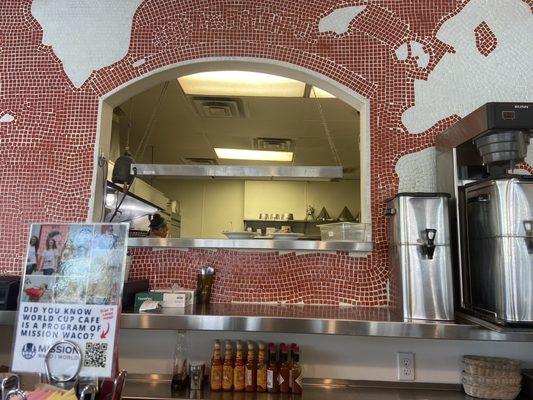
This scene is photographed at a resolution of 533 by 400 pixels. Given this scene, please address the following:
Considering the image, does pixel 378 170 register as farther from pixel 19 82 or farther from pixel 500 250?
pixel 19 82

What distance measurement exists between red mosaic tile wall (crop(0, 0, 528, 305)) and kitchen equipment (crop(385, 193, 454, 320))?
33 centimetres

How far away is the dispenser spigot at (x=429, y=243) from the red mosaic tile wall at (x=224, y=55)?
1.23ft

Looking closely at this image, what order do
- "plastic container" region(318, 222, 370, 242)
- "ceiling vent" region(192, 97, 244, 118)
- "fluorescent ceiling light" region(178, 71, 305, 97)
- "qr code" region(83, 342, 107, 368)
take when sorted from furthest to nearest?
1. "ceiling vent" region(192, 97, 244, 118)
2. "fluorescent ceiling light" region(178, 71, 305, 97)
3. "plastic container" region(318, 222, 370, 242)
4. "qr code" region(83, 342, 107, 368)

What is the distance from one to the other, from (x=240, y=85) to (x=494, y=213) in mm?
2257

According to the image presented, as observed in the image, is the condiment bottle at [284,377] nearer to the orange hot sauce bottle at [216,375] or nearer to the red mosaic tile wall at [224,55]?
the orange hot sauce bottle at [216,375]

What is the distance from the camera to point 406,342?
→ 1937 mm

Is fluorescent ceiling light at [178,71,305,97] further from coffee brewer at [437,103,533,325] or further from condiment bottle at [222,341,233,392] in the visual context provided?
condiment bottle at [222,341,233,392]

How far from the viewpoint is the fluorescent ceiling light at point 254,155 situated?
5.26 metres

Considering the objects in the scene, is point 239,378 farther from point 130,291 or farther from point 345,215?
point 345,215

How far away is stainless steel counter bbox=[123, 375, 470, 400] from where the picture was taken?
174cm

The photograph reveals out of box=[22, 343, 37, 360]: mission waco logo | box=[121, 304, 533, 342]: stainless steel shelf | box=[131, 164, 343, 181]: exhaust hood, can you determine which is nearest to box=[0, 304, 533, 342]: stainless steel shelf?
box=[121, 304, 533, 342]: stainless steel shelf

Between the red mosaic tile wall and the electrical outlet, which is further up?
the red mosaic tile wall

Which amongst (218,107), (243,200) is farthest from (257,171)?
(243,200)

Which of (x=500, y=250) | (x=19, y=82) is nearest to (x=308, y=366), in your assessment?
(x=500, y=250)
